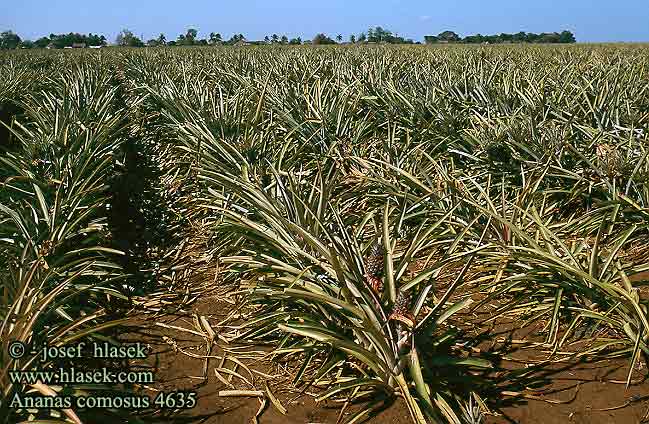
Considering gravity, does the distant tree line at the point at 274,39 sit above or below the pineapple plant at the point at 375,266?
above

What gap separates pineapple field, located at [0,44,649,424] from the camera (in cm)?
173

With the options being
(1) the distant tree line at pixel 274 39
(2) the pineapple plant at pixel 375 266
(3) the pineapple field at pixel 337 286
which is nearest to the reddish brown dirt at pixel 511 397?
(3) the pineapple field at pixel 337 286

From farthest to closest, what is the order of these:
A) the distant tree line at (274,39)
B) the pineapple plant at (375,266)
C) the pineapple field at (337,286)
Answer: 1. the distant tree line at (274,39)
2. the pineapple plant at (375,266)
3. the pineapple field at (337,286)

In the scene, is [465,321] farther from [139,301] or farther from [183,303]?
[139,301]

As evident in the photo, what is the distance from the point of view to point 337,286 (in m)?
1.92

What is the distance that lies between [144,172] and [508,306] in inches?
132

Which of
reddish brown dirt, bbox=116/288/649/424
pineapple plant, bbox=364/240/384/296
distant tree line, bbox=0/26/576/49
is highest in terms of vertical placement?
distant tree line, bbox=0/26/576/49

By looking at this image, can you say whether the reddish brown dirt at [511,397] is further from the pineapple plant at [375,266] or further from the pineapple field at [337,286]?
the pineapple plant at [375,266]

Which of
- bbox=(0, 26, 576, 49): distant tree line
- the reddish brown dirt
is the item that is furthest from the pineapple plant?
bbox=(0, 26, 576, 49): distant tree line

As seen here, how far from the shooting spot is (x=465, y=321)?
236 centimetres

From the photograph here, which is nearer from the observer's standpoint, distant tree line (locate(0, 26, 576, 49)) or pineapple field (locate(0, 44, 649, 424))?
pineapple field (locate(0, 44, 649, 424))

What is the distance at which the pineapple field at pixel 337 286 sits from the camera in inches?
68.2

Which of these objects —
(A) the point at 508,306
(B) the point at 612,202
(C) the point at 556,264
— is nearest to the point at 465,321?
(A) the point at 508,306

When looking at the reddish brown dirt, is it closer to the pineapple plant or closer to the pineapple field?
the pineapple field
